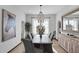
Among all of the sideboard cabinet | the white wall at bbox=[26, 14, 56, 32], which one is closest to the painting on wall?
the sideboard cabinet

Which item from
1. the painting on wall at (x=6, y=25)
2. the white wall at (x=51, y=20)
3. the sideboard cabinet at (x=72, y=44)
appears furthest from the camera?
the white wall at (x=51, y=20)

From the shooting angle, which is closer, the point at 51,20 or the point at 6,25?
the point at 6,25

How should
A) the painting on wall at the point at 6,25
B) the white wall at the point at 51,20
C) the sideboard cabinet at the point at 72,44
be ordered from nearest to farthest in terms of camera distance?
the sideboard cabinet at the point at 72,44
the painting on wall at the point at 6,25
the white wall at the point at 51,20

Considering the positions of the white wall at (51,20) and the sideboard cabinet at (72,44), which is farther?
the white wall at (51,20)

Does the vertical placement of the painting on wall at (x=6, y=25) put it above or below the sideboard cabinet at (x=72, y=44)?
above

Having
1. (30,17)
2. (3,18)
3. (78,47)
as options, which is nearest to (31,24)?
(30,17)

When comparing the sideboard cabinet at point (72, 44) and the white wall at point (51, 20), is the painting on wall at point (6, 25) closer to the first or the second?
the sideboard cabinet at point (72, 44)

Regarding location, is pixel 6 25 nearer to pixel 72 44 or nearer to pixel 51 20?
pixel 72 44

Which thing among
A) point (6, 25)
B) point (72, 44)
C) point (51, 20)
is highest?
point (51, 20)

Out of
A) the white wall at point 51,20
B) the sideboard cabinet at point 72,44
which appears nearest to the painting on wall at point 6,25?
the sideboard cabinet at point 72,44

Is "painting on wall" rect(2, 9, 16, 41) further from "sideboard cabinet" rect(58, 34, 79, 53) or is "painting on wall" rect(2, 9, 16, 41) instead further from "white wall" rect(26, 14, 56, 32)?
"white wall" rect(26, 14, 56, 32)

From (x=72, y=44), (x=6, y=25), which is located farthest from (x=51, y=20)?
(x=6, y=25)

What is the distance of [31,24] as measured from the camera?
917 cm
